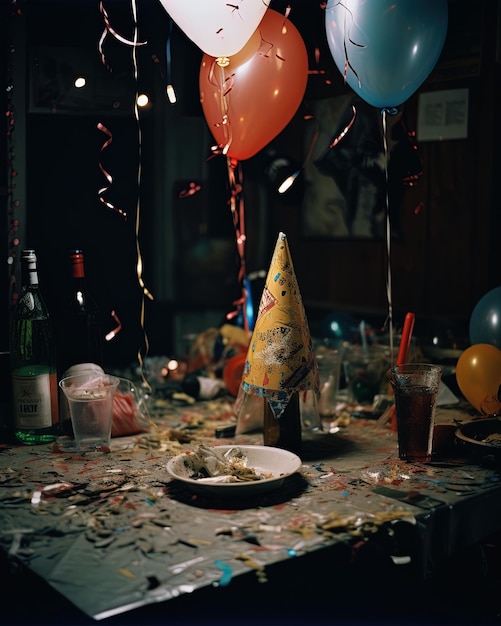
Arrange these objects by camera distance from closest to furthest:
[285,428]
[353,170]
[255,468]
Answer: [255,468]
[285,428]
[353,170]

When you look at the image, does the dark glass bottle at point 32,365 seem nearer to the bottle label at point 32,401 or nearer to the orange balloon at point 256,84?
the bottle label at point 32,401

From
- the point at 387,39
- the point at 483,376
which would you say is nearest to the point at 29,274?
the point at 387,39

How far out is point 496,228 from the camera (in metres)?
2.50

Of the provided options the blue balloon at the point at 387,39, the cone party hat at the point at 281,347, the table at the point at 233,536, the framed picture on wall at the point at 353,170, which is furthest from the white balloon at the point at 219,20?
the framed picture on wall at the point at 353,170

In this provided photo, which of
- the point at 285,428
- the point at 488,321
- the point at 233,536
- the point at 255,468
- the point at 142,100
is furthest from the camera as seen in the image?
the point at 142,100

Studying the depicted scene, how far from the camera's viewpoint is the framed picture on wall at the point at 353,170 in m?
2.63

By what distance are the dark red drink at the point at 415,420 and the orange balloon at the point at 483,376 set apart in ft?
0.90

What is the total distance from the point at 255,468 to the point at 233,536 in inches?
11.8

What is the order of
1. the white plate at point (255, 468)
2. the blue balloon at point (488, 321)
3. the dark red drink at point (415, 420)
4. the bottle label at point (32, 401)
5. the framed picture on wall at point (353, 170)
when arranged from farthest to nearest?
the framed picture on wall at point (353, 170) → the blue balloon at point (488, 321) → the bottle label at point (32, 401) → the dark red drink at point (415, 420) → the white plate at point (255, 468)

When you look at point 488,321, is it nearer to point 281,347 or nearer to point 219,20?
point 281,347

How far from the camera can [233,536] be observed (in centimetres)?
110

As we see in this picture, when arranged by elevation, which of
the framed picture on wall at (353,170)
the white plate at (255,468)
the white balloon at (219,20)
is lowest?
the white plate at (255,468)

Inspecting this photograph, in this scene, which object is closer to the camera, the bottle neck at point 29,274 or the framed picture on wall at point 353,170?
the bottle neck at point 29,274

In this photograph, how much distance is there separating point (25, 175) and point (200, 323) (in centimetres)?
104
